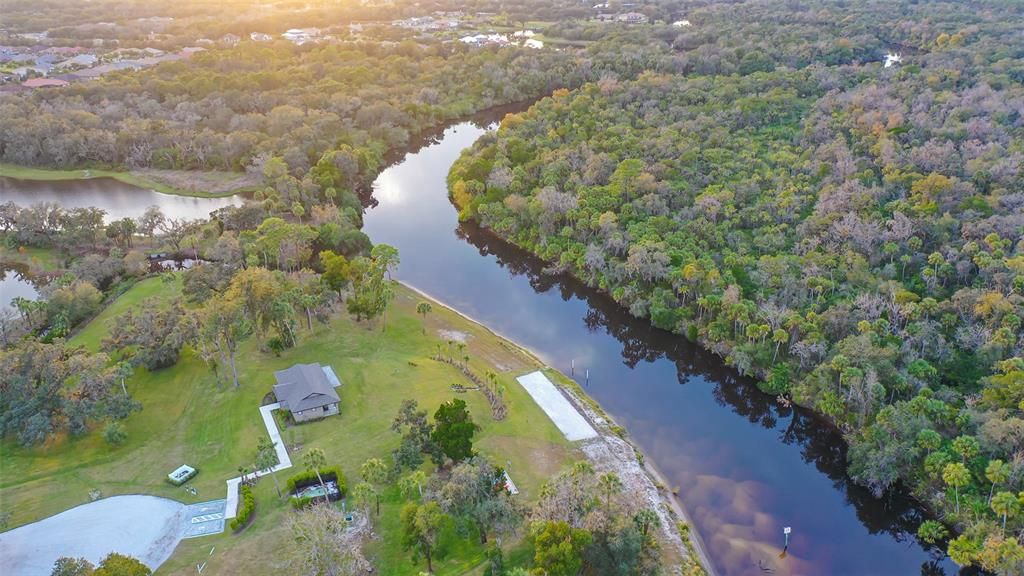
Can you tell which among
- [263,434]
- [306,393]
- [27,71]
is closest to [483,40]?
[27,71]

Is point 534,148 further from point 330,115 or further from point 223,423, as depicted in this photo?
point 223,423

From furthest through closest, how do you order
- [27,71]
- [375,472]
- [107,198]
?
[27,71] < [107,198] < [375,472]

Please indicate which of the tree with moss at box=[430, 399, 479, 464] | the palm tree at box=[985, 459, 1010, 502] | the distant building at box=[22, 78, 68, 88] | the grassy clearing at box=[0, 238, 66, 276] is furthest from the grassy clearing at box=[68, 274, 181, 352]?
the distant building at box=[22, 78, 68, 88]

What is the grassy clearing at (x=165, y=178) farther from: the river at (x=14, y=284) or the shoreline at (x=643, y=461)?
the shoreline at (x=643, y=461)

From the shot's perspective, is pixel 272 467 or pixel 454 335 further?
pixel 454 335

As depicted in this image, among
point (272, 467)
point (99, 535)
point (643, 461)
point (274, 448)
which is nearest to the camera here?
point (99, 535)

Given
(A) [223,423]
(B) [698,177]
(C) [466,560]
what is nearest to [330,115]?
(B) [698,177]

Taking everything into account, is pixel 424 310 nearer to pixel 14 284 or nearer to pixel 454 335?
pixel 454 335
